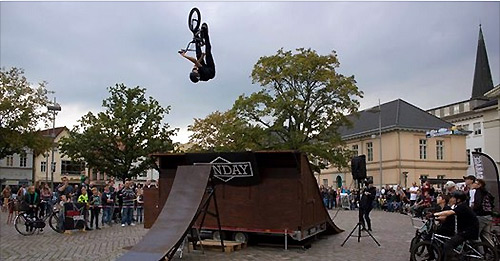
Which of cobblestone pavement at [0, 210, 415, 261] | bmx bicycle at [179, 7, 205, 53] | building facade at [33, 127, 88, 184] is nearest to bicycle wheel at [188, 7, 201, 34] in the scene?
bmx bicycle at [179, 7, 205, 53]

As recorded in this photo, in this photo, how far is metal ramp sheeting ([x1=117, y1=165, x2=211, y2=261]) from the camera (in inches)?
382

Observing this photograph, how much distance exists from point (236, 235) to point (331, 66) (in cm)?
2912

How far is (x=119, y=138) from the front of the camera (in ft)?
117

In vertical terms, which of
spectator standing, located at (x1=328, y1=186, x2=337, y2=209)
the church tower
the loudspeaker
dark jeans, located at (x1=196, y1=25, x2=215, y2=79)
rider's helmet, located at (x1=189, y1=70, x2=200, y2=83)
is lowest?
spectator standing, located at (x1=328, y1=186, x2=337, y2=209)

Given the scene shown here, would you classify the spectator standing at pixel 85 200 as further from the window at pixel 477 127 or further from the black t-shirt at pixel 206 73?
the window at pixel 477 127

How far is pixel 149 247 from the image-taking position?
991 cm

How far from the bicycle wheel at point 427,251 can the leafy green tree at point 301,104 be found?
28434 mm

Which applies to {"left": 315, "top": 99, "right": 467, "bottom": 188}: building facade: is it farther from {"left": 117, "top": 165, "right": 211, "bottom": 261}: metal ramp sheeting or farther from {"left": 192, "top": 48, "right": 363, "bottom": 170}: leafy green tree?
{"left": 117, "top": 165, "right": 211, "bottom": 261}: metal ramp sheeting

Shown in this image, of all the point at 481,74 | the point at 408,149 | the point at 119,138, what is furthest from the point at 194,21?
the point at 481,74

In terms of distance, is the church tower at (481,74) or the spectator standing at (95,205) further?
the church tower at (481,74)

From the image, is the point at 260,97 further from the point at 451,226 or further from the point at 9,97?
the point at 451,226

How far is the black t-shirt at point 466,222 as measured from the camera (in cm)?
955

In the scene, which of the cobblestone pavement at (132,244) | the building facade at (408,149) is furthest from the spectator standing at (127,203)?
the building facade at (408,149)

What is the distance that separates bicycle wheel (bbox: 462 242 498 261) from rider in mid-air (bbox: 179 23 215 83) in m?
6.09
